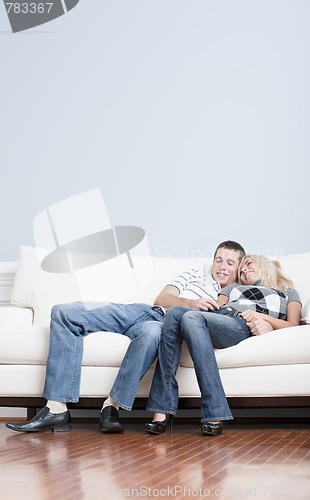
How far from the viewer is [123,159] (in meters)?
4.29

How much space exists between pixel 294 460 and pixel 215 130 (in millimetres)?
2347

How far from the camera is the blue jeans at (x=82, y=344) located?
299 centimetres

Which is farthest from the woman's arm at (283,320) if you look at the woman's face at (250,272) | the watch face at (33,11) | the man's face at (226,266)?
the watch face at (33,11)

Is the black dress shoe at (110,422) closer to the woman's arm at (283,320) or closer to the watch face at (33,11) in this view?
the woman's arm at (283,320)

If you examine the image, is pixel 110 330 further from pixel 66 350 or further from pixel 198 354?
pixel 198 354

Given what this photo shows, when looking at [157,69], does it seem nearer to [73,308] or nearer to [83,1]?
[83,1]

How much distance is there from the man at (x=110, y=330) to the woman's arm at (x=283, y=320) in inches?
5.9

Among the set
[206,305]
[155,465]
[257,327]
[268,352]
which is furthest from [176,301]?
[155,465]

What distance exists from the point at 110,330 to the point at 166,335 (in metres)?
0.34

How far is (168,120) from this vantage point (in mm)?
4270

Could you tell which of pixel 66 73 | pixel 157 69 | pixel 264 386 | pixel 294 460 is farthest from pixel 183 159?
pixel 294 460

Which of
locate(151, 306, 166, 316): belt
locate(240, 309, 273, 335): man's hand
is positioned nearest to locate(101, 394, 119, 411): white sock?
locate(151, 306, 166, 316): belt

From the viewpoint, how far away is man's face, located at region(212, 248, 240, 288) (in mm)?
3570

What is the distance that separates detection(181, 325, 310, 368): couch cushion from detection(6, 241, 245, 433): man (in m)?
0.23
